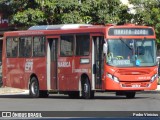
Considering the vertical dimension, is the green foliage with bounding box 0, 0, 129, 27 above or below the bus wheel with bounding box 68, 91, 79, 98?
above

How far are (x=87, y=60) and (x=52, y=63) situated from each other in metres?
2.39

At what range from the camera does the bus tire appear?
28814mm

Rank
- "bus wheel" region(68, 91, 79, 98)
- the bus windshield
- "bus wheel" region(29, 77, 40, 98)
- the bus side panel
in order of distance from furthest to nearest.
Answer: "bus wheel" region(29, 77, 40, 98) → "bus wheel" region(68, 91, 79, 98) → the bus side panel → the bus windshield

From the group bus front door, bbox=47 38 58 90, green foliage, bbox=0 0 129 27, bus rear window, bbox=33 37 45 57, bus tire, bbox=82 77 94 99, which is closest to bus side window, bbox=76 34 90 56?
bus tire, bbox=82 77 94 99

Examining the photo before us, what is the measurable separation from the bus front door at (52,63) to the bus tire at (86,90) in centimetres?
193

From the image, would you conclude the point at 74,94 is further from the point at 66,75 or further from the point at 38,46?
the point at 38,46

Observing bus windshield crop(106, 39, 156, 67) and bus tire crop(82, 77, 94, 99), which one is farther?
bus tire crop(82, 77, 94, 99)

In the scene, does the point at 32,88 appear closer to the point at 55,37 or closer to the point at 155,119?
the point at 55,37

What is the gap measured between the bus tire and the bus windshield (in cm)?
137

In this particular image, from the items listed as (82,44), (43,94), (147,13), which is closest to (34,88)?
(43,94)

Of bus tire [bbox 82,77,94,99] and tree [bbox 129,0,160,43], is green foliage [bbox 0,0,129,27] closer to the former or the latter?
tree [bbox 129,0,160,43]

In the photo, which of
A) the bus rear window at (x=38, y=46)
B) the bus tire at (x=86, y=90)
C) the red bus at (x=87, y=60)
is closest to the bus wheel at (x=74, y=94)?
the red bus at (x=87, y=60)

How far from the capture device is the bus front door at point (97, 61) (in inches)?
1125

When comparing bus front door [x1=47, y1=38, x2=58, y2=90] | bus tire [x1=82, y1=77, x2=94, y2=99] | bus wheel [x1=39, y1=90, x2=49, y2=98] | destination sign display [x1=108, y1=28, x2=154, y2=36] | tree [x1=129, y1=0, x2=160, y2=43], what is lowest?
bus wheel [x1=39, y1=90, x2=49, y2=98]
